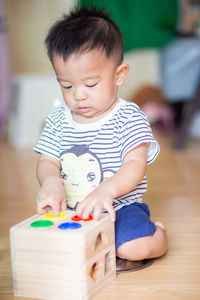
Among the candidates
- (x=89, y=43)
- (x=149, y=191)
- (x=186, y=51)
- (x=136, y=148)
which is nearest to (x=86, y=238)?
(x=136, y=148)

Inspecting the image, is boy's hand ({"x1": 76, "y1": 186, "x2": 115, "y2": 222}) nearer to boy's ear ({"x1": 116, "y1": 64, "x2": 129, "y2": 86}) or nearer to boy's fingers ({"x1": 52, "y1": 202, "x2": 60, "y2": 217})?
boy's fingers ({"x1": 52, "y1": 202, "x2": 60, "y2": 217})

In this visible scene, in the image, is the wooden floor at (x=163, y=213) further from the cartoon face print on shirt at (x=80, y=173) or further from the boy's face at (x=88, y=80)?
the boy's face at (x=88, y=80)

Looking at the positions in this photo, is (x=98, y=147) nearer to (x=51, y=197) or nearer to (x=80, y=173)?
(x=80, y=173)

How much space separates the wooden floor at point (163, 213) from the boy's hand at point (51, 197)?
0.54 ft

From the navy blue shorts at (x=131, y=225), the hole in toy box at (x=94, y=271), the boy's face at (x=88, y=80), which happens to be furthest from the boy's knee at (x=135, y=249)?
the boy's face at (x=88, y=80)

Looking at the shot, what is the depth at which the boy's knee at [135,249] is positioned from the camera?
1011 millimetres

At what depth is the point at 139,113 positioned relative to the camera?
1104 mm

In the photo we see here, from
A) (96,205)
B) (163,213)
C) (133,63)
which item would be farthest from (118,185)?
(133,63)

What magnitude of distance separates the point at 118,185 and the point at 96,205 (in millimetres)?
86

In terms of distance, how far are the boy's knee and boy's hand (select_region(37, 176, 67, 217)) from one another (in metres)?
0.15

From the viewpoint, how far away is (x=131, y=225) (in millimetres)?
1033

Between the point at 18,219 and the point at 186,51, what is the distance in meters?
1.47

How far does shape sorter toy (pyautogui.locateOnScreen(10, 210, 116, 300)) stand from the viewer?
0.84 metres

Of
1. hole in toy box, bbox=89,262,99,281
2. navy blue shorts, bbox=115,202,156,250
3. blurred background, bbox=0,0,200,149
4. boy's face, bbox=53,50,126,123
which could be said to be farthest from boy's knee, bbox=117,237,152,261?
blurred background, bbox=0,0,200,149
